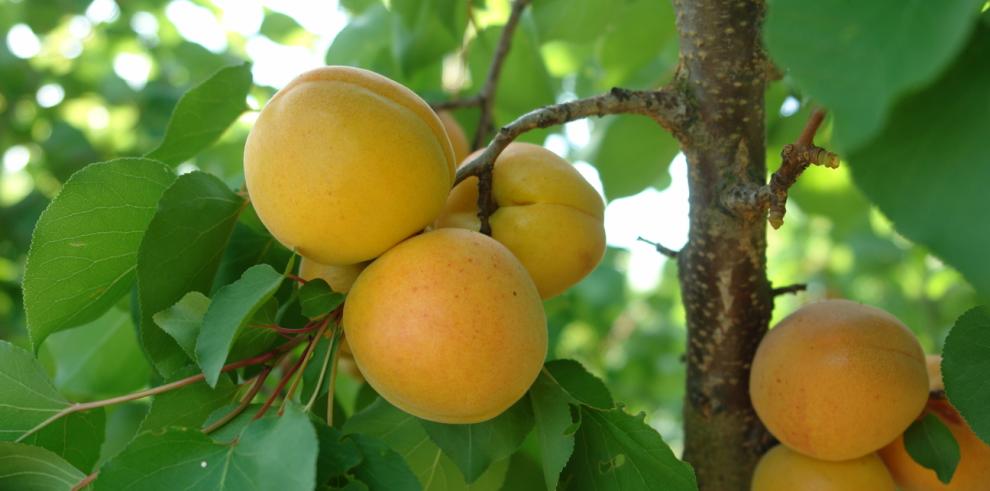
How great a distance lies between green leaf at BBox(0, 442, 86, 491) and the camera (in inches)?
27.5

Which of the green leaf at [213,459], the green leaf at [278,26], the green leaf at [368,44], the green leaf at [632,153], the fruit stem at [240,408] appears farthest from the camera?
the green leaf at [278,26]

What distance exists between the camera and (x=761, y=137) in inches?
36.0

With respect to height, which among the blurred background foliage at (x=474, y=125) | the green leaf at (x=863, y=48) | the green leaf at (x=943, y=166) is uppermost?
the green leaf at (x=863, y=48)

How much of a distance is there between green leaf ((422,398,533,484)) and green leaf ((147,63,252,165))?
475 millimetres

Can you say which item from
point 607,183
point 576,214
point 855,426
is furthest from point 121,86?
point 855,426

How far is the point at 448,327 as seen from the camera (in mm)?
688

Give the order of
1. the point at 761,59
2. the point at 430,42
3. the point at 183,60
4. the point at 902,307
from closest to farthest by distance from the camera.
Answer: the point at 761,59 < the point at 430,42 < the point at 183,60 < the point at 902,307

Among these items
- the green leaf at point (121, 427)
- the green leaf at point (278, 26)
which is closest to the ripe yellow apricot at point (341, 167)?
the green leaf at point (121, 427)

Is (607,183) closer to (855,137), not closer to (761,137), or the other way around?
(761,137)

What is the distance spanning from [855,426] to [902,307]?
108 inches

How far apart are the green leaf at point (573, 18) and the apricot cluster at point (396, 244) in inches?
26.3

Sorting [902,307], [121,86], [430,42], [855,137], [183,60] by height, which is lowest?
[902,307]

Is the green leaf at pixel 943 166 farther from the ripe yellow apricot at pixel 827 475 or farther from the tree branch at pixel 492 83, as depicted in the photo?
the tree branch at pixel 492 83

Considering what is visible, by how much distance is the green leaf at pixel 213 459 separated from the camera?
0.62 metres
